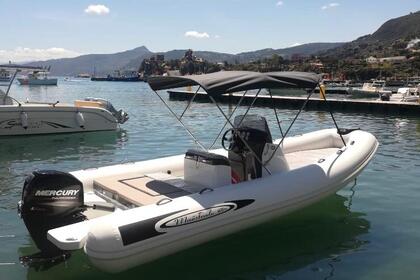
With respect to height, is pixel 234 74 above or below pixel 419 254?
above

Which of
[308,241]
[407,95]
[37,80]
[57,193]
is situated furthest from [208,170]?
[37,80]

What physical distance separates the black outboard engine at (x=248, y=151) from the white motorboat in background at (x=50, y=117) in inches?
448

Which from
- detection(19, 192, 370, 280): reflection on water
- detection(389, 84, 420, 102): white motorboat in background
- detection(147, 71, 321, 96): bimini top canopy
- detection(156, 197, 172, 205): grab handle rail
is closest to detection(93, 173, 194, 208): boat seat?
detection(156, 197, 172, 205): grab handle rail

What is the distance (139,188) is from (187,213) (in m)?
1.17

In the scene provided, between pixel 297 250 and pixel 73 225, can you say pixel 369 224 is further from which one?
pixel 73 225

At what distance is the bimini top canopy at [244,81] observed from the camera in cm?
586

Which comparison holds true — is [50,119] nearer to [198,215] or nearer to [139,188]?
[139,188]

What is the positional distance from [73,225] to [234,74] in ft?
9.83

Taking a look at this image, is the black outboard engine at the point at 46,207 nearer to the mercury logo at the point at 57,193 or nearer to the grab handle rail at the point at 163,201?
the mercury logo at the point at 57,193

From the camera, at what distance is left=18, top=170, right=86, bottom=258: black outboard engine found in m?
5.36

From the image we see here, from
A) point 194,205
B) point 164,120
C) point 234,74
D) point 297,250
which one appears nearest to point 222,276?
point 194,205

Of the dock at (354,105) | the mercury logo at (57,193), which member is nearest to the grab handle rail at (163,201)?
the mercury logo at (57,193)

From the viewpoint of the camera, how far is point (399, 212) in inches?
314

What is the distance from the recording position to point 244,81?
611 cm
